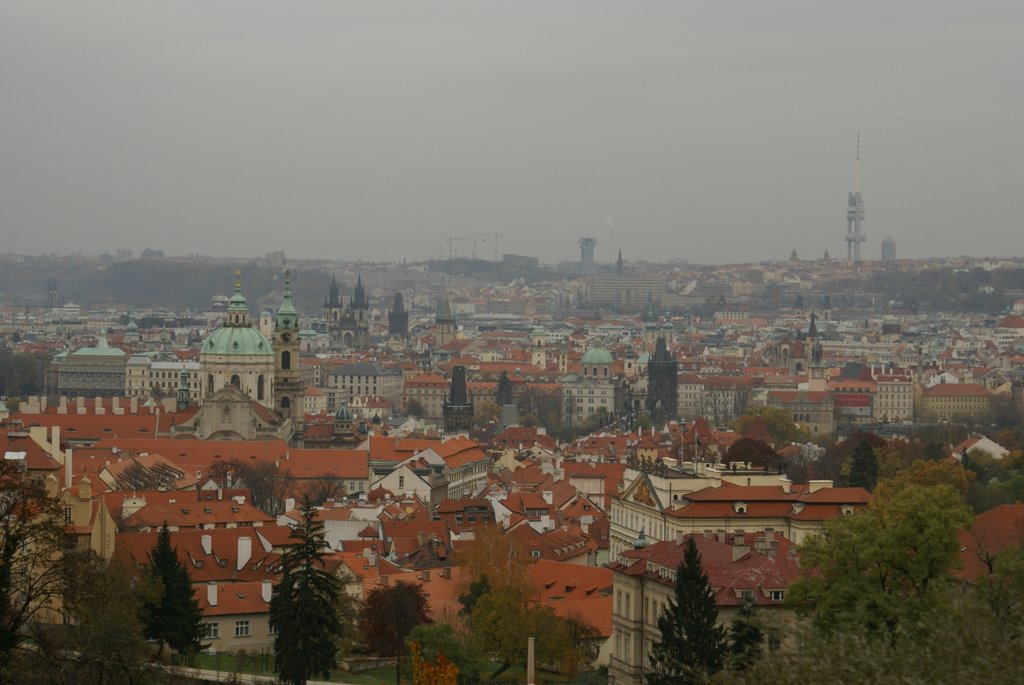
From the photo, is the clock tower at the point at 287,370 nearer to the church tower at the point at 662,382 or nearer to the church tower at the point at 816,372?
the church tower at the point at 662,382

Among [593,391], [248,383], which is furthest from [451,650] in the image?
[593,391]

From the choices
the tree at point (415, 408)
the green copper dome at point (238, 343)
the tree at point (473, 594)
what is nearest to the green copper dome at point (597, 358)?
the tree at point (415, 408)

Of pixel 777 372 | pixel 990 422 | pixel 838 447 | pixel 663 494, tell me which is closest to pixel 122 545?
pixel 663 494

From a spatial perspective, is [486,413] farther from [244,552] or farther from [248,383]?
[244,552]

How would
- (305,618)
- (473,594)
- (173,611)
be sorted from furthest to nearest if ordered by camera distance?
(473,594) < (173,611) < (305,618)

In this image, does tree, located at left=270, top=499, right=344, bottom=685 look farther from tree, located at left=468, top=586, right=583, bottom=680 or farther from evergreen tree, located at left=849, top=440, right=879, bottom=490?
evergreen tree, located at left=849, top=440, right=879, bottom=490

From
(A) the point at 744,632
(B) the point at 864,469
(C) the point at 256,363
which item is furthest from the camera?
(C) the point at 256,363
